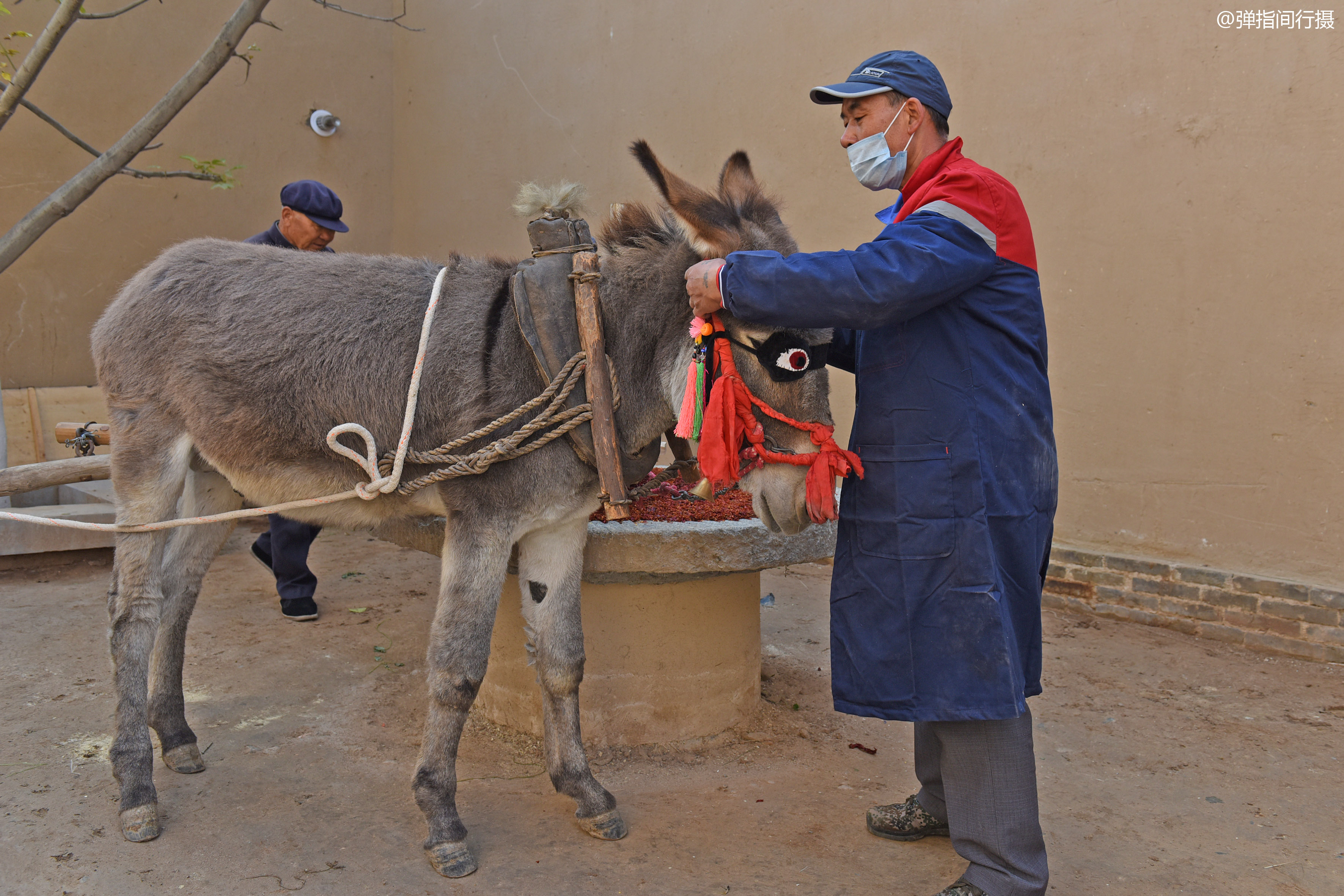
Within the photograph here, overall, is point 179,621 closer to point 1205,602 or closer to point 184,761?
point 184,761

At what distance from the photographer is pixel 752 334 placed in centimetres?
243

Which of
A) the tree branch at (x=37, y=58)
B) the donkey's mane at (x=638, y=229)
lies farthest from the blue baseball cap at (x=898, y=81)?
the tree branch at (x=37, y=58)

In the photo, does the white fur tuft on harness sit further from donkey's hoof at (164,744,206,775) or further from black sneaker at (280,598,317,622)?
black sneaker at (280,598,317,622)

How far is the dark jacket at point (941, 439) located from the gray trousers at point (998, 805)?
0.15 metres

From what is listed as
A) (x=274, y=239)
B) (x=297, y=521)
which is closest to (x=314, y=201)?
(x=274, y=239)

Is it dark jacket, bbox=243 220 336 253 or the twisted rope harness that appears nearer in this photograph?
the twisted rope harness

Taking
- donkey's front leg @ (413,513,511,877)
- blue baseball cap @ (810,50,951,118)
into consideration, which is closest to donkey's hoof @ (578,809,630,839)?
donkey's front leg @ (413,513,511,877)

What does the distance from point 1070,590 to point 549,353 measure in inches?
149

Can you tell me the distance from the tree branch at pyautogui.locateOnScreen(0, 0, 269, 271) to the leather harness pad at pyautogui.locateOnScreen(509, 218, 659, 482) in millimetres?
2723

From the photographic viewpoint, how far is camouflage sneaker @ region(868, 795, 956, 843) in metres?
2.88

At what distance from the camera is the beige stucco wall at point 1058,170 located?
4430 mm

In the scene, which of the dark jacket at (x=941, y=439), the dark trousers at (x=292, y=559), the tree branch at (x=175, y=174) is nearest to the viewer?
the dark jacket at (x=941, y=439)

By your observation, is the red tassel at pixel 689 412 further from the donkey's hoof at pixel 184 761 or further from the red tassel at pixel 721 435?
the donkey's hoof at pixel 184 761

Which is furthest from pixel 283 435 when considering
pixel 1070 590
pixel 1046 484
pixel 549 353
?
pixel 1070 590
